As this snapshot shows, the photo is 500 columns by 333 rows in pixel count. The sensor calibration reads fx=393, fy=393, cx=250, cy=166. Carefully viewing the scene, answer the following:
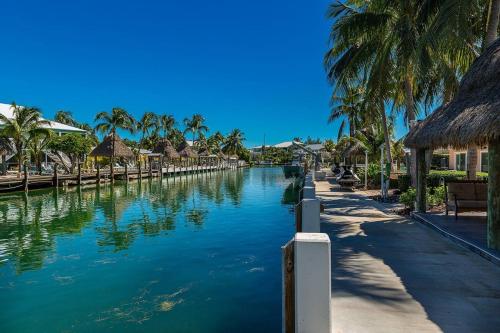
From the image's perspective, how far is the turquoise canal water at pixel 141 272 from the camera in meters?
6.13

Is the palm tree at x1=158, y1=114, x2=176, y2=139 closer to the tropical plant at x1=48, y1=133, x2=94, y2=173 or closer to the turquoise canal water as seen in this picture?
the tropical plant at x1=48, y1=133, x2=94, y2=173

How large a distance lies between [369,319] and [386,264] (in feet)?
7.44

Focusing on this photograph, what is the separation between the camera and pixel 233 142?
313 ft

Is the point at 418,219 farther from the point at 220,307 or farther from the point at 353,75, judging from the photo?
the point at 353,75

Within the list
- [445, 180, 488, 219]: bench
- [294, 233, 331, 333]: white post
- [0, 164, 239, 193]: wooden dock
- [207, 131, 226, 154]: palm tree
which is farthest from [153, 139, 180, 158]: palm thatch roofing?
[294, 233, 331, 333]: white post

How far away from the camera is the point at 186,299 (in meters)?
6.88

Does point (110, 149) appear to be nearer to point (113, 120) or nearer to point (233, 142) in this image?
point (113, 120)

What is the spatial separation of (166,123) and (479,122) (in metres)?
70.6

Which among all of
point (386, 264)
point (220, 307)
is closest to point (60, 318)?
point (220, 307)

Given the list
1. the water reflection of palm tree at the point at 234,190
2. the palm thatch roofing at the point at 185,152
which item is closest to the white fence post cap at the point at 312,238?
the water reflection of palm tree at the point at 234,190

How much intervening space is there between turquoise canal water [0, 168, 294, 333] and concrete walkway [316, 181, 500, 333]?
144 centimetres

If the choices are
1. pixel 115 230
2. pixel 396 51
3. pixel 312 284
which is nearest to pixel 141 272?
pixel 115 230

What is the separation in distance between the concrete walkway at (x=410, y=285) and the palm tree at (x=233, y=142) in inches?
3422

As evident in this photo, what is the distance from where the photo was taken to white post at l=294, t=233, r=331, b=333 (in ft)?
10.7
